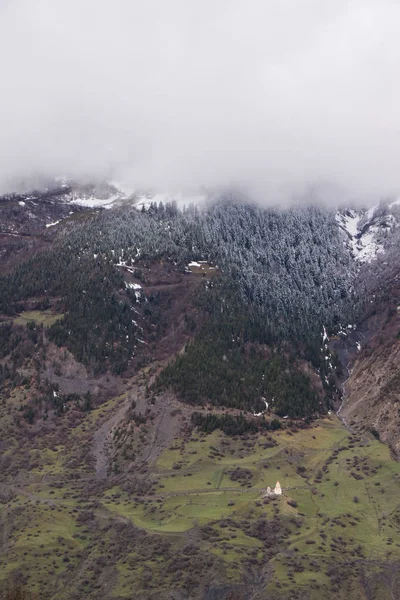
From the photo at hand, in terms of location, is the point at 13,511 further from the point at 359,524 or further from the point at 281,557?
the point at 359,524

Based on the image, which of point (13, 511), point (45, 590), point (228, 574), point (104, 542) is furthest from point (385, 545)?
point (13, 511)

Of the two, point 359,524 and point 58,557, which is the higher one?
point 359,524

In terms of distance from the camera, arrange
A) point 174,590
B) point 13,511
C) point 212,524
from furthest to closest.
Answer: point 13,511 < point 212,524 < point 174,590

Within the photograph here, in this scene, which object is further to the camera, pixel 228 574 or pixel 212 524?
pixel 212 524

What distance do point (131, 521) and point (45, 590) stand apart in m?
37.6

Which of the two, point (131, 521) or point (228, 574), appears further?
point (131, 521)

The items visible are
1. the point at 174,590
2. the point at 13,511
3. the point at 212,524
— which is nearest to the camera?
the point at 174,590

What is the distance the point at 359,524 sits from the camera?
189 meters

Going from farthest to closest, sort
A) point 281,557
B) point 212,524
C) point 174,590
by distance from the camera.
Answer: point 212,524 → point 281,557 → point 174,590

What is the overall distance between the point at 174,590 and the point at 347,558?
44.0 metres

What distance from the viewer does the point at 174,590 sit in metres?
156

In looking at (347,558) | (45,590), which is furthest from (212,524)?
(45,590)

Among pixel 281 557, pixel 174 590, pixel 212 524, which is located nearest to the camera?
pixel 174 590

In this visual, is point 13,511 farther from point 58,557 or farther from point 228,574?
point 228,574
